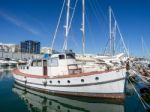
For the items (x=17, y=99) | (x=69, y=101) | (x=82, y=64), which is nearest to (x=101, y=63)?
(x=82, y=64)

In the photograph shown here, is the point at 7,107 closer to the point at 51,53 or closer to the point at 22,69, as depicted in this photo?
the point at 51,53

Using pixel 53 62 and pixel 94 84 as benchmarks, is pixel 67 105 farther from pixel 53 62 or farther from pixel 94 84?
pixel 53 62

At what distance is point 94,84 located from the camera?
2050 cm

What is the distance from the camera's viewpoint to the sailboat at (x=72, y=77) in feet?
64.9

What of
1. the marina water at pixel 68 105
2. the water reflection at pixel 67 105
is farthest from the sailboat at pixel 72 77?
the water reflection at pixel 67 105

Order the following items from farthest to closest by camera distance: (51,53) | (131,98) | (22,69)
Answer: (22,69) < (51,53) < (131,98)

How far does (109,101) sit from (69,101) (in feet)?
12.7

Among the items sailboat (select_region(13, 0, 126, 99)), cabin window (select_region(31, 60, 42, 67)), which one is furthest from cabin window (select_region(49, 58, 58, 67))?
cabin window (select_region(31, 60, 42, 67))

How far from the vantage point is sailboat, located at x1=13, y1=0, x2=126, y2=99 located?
64.9 feet

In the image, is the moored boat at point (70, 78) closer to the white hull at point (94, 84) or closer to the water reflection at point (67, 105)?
the white hull at point (94, 84)

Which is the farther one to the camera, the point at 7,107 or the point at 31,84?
the point at 31,84

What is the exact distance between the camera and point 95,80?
2031 centimetres

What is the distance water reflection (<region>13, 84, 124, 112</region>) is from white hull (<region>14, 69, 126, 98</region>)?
2.73 ft

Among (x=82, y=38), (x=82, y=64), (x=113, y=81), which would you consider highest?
(x=82, y=38)
